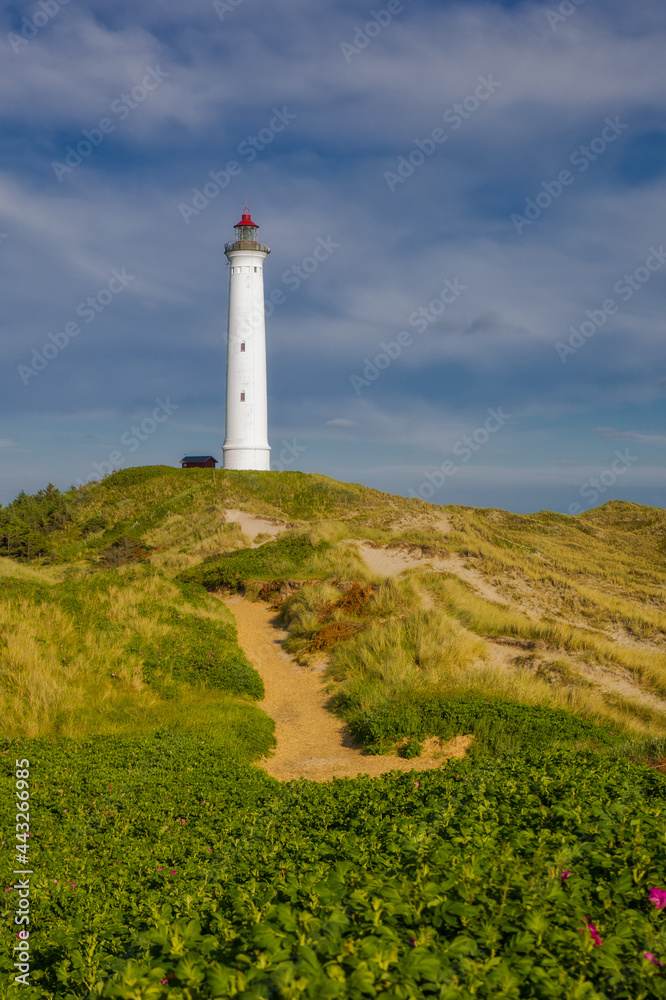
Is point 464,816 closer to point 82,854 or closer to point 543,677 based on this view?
point 82,854

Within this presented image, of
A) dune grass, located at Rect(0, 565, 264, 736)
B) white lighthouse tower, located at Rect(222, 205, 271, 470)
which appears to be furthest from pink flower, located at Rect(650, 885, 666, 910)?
white lighthouse tower, located at Rect(222, 205, 271, 470)

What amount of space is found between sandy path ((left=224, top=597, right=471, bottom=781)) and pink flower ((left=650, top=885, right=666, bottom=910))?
4.36m

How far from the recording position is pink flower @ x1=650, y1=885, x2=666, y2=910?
3.40 meters

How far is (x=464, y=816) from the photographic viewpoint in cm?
498

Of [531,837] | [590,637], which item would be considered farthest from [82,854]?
[590,637]

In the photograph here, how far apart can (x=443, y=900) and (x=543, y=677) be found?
10.5 metres

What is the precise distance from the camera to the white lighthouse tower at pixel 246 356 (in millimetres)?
47250

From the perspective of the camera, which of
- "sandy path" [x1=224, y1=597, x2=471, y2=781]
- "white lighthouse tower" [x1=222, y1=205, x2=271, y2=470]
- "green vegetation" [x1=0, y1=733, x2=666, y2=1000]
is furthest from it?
"white lighthouse tower" [x1=222, y1=205, x2=271, y2=470]

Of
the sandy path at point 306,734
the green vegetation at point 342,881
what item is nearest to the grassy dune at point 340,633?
the sandy path at point 306,734

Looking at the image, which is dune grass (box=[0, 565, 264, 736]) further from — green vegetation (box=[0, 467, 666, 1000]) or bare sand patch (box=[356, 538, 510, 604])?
bare sand patch (box=[356, 538, 510, 604])

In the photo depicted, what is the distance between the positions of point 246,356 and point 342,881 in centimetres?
4605

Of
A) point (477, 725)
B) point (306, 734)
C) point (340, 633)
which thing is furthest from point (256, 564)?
point (477, 725)

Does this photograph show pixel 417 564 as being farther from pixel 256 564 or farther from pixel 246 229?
pixel 246 229

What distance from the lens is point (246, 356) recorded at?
4725 cm
